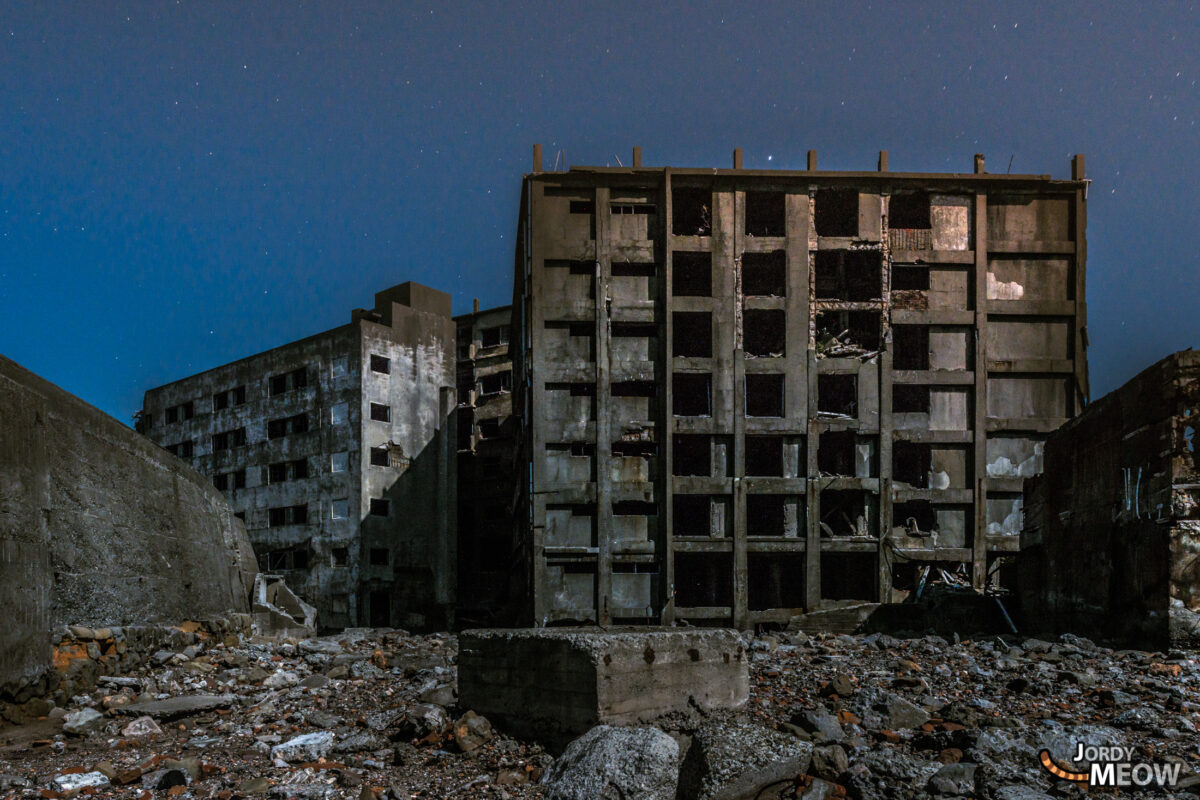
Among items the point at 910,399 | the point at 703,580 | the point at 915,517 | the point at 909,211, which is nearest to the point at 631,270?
the point at 909,211

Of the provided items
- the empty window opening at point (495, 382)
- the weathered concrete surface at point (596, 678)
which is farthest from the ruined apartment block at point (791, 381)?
the empty window opening at point (495, 382)

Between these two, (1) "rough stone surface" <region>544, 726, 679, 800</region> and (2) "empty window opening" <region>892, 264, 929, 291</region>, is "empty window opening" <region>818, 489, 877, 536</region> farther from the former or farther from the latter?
(1) "rough stone surface" <region>544, 726, 679, 800</region>

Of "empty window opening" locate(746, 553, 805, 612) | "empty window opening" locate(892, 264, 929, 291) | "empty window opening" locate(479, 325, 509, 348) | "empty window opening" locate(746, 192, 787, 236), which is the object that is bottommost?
"empty window opening" locate(746, 553, 805, 612)

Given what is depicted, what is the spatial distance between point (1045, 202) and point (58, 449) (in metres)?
21.8

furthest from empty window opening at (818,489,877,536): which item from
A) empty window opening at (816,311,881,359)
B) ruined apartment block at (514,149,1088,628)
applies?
empty window opening at (816,311,881,359)

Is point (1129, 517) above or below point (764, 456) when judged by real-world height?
below

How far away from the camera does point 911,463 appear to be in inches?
869

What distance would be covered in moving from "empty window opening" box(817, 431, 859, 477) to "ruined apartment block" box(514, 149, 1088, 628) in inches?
2.3

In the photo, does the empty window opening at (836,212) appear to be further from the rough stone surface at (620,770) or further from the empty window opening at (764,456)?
the rough stone surface at (620,770)

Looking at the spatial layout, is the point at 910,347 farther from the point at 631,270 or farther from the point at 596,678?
the point at 596,678

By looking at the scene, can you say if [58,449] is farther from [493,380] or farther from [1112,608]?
[493,380]

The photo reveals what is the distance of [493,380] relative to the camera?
39.7 m

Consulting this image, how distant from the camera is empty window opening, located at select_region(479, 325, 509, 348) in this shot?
1604 inches

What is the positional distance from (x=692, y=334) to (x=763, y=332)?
1818 mm
